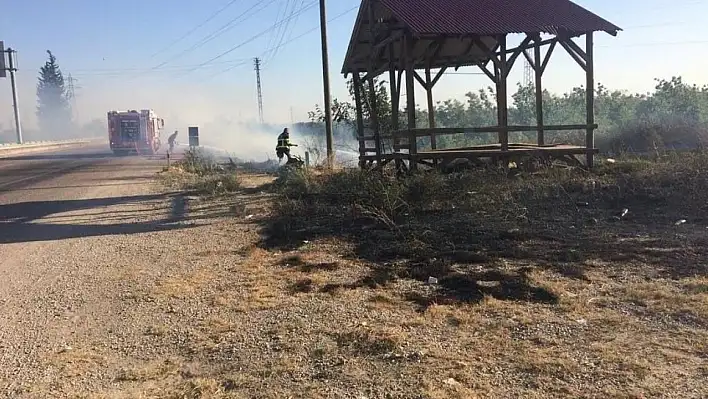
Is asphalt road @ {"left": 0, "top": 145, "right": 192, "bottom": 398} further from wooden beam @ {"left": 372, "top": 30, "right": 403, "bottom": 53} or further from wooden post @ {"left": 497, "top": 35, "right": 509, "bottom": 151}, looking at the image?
wooden post @ {"left": 497, "top": 35, "right": 509, "bottom": 151}

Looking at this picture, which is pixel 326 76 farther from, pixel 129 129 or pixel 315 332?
pixel 129 129

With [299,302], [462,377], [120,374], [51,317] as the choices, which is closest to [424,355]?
[462,377]

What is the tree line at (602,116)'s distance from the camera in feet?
73.6

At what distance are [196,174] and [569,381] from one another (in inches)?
746

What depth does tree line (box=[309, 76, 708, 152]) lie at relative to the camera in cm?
2242

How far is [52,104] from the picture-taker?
131000 mm

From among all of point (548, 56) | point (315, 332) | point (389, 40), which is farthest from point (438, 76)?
point (315, 332)

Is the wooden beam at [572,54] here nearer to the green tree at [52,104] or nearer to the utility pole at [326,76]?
the utility pole at [326,76]

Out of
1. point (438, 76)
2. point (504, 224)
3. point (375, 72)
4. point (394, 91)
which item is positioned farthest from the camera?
point (438, 76)

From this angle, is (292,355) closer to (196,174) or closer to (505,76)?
(505,76)

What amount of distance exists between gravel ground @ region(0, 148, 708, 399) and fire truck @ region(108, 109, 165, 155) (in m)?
35.8

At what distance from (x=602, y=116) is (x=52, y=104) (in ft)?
422

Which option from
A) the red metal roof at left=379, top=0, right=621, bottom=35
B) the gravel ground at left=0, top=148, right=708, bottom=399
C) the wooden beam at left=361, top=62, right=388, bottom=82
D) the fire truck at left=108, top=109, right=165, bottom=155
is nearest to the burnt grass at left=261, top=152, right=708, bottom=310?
the gravel ground at left=0, top=148, right=708, bottom=399

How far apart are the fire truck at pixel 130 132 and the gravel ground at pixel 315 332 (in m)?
35.8
